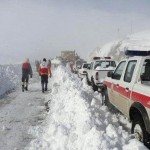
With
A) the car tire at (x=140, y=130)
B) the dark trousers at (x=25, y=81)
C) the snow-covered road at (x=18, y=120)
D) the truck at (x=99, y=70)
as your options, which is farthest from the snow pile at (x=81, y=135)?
the dark trousers at (x=25, y=81)

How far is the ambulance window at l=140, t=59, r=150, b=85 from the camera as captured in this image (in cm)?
779

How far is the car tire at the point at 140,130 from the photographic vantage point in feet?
23.0

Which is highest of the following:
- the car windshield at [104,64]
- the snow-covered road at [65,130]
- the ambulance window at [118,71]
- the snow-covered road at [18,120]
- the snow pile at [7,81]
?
the ambulance window at [118,71]

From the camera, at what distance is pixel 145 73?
313 inches

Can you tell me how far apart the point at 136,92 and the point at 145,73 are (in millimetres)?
612

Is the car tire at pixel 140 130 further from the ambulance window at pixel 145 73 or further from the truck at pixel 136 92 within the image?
the ambulance window at pixel 145 73

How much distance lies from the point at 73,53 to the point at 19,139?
69025mm

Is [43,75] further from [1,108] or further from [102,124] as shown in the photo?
[102,124]

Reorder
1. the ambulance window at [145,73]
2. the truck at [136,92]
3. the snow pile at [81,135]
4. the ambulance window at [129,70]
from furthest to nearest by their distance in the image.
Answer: the ambulance window at [129,70], the ambulance window at [145,73], the truck at [136,92], the snow pile at [81,135]

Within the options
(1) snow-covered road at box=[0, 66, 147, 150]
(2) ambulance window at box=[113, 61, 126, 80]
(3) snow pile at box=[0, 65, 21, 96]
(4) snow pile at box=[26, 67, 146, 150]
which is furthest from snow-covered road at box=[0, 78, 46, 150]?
(3) snow pile at box=[0, 65, 21, 96]

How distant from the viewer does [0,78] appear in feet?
91.4

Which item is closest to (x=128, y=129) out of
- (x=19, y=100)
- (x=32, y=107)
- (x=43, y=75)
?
(x=32, y=107)

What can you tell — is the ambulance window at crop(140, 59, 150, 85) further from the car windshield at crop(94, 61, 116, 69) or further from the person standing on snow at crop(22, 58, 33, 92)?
the person standing on snow at crop(22, 58, 33, 92)

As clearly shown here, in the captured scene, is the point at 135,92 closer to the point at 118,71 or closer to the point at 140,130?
the point at 140,130
